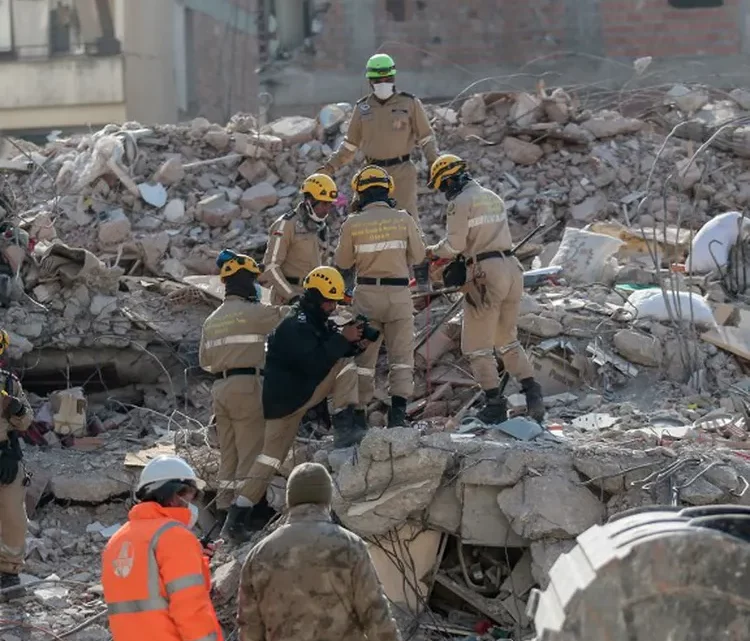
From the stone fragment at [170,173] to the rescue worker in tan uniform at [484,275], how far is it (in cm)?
706

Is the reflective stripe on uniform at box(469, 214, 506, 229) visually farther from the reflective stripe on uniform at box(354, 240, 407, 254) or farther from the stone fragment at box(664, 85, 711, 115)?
the stone fragment at box(664, 85, 711, 115)

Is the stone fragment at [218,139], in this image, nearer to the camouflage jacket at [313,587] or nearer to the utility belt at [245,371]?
the utility belt at [245,371]

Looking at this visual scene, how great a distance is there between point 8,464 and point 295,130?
892 centimetres

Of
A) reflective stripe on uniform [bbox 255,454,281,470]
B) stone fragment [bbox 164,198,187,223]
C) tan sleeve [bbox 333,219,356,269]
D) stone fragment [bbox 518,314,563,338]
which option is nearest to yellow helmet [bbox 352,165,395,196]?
tan sleeve [bbox 333,219,356,269]

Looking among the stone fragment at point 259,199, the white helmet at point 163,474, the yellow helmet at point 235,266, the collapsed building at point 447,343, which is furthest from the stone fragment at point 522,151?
the white helmet at point 163,474

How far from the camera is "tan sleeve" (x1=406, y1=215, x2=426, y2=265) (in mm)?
11070

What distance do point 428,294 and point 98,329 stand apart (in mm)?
3121

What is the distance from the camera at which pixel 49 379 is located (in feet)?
46.5

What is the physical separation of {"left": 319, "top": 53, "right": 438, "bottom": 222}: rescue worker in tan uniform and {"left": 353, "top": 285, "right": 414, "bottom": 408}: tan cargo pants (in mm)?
2064

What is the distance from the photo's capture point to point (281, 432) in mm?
10797

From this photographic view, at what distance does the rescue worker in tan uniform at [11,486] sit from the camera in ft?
33.4

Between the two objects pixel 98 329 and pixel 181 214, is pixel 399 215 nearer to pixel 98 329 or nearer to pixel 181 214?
pixel 98 329

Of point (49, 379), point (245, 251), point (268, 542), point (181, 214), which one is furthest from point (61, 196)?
point (268, 542)

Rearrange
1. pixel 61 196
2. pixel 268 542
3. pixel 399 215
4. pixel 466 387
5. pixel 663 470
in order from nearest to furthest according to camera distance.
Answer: pixel 268 542
pixel 663 470
pixel 399 215
pixel 466 387
pixel 61 196
